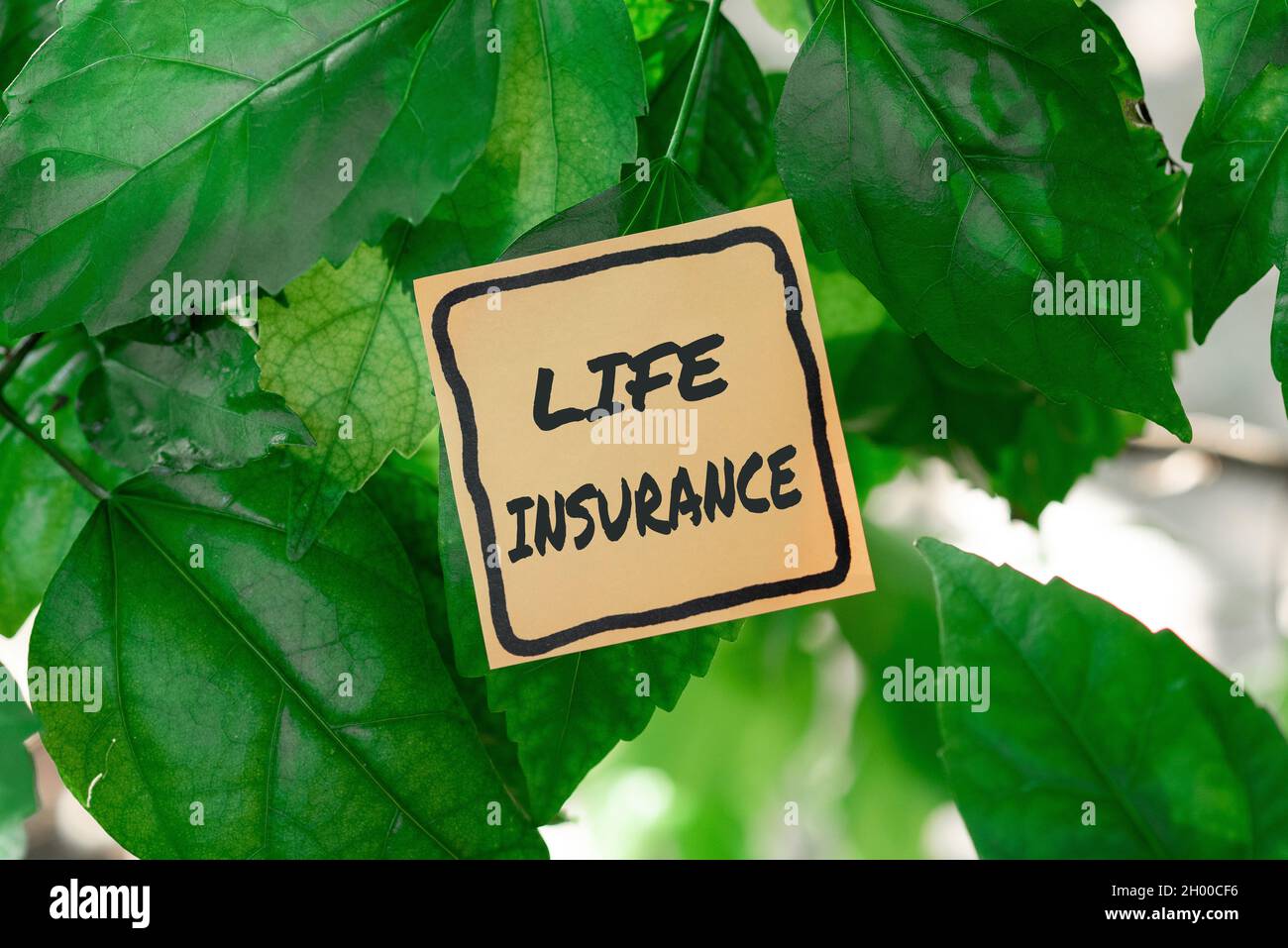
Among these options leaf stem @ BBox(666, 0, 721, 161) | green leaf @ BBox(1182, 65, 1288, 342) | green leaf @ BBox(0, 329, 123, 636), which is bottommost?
green leaf @ BBox(0, 329, 123, 636)

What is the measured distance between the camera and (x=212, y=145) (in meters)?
0.24

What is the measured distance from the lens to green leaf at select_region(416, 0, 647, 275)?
253 millimetres

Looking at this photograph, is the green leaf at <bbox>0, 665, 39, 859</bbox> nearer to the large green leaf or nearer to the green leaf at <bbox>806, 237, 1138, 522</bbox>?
the large green leaf

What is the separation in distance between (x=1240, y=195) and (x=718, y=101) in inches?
6.0

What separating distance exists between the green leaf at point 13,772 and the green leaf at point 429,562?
0.11 m

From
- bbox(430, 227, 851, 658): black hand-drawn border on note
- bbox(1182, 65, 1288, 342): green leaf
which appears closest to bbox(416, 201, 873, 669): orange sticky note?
bbox(430, 227, 851, 658): black hand-drawn border on note

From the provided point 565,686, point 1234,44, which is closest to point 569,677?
point 565,686

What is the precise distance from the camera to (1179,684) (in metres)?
0.25

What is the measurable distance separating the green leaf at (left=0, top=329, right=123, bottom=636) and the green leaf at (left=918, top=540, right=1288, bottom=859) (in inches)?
10.7

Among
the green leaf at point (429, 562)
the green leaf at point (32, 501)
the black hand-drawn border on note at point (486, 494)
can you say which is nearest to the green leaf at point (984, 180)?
the black hand-drawn border on note at point (486, 494)

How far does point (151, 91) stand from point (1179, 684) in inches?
11.2

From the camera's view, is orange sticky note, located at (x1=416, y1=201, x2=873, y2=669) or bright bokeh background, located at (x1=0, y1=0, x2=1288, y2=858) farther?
bright bokeh background, located at (x1=0, y1=0, x2=1288, y2=858)

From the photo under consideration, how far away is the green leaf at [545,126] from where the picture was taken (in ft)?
0.83
